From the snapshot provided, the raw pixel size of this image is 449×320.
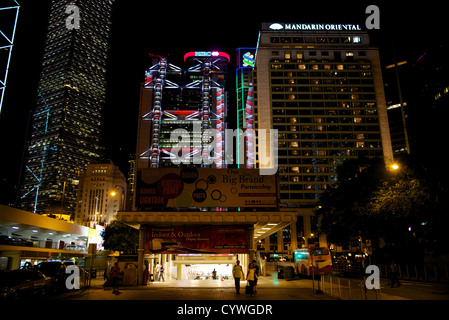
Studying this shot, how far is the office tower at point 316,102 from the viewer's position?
9444 centimetres

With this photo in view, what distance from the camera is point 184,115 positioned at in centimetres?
11456

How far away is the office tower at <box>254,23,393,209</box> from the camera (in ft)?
310

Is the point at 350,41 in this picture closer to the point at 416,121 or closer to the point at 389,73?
the point at 389,73

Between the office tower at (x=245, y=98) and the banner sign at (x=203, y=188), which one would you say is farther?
the office tower at (x=245, y=98)

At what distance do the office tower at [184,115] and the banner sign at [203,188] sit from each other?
7264cm

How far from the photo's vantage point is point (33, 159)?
185 meters

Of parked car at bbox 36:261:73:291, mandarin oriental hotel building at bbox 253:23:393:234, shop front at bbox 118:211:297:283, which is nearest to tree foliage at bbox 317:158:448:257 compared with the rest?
shop front at bbox 118:211:297:283

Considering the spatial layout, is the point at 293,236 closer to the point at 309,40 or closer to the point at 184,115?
the point at 184,115

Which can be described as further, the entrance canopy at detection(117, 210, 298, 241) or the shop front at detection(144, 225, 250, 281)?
the shop front at detection(144, 225, 250, 281)

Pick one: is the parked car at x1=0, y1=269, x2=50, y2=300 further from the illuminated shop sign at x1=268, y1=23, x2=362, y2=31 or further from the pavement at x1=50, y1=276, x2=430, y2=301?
the illuminated shop sign at x1=268, y1=23, x2=362, y2=31

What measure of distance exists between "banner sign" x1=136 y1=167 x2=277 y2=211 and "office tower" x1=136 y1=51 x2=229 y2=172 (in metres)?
72.6

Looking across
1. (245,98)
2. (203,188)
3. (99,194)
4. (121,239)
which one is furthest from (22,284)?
(99,194)

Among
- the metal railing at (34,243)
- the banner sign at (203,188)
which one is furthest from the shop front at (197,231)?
the metal railing at (34,243)

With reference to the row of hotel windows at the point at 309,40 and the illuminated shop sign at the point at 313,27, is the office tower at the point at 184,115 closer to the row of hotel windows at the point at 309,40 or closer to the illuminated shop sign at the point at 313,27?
the row of hotel windows at the point at 309,40
